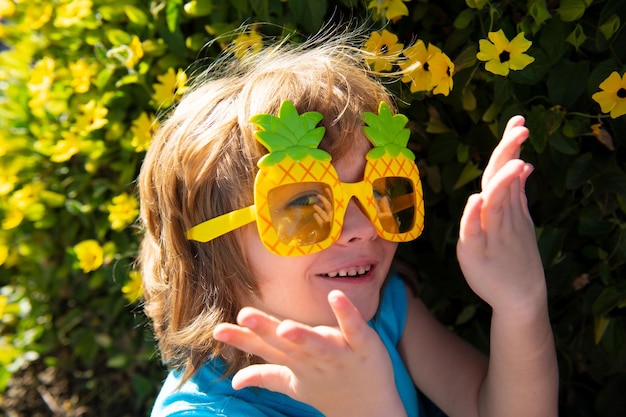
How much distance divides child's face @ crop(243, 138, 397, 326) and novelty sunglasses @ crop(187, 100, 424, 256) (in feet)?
0.10

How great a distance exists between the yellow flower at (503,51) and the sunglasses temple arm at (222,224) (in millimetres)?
521

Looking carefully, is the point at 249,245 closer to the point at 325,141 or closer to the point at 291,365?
the point at 325,141

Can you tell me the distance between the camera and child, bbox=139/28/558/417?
1050 mm

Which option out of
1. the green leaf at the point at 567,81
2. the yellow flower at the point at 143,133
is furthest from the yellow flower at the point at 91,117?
the green leaf at the point at 567,81

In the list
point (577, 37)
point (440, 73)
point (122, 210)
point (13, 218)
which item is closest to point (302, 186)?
point (440, 73)

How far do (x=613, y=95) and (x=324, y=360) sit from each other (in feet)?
2.41

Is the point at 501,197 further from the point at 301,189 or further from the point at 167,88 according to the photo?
the point at 167,88

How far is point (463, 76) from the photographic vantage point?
1.42 metres

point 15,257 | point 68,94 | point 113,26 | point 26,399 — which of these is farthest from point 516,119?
point 26,399

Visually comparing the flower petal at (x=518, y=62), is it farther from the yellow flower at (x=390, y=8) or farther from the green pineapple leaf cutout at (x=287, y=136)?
the green pineapple leaf cutout at (x=287, y=136)

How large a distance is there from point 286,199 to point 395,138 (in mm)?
251

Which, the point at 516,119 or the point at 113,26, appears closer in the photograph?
the point at 516,119

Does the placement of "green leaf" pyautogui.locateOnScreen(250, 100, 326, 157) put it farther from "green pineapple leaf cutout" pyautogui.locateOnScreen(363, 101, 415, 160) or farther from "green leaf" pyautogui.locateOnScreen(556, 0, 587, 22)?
"green leaf" pyautogui.locateOnScreen(556, 0, 587, 22)

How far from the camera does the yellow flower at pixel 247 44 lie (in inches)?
60.0
